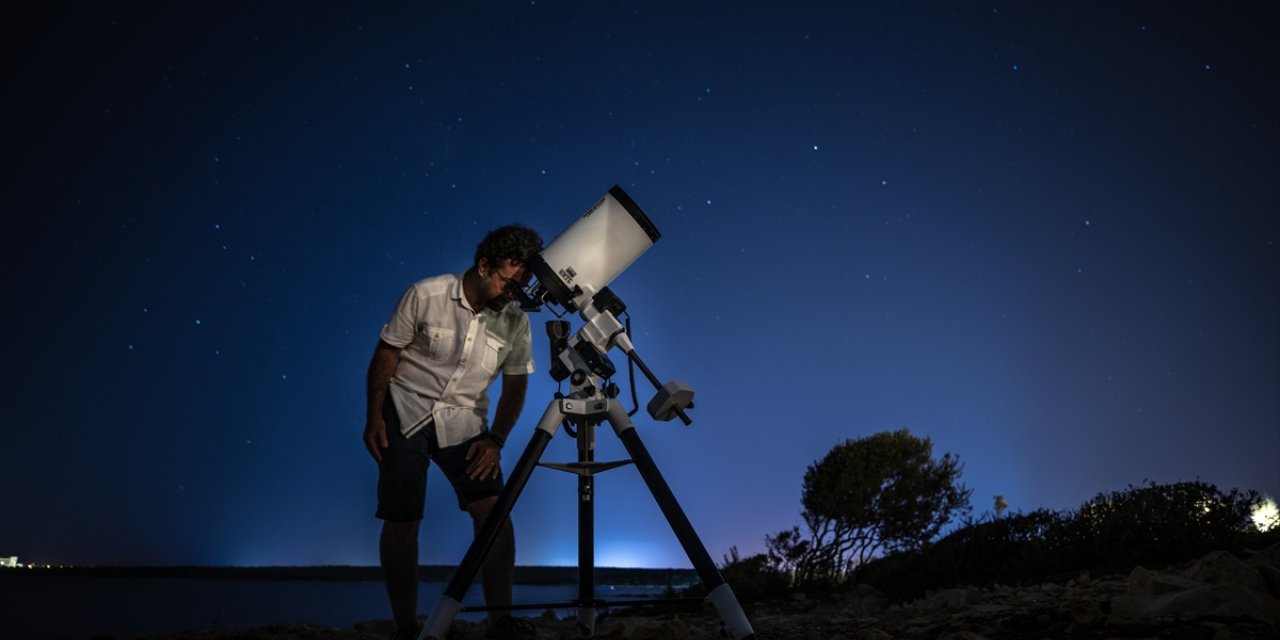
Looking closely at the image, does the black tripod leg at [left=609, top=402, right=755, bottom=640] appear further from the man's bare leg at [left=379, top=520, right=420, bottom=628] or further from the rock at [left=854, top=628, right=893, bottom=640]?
the man's bare leg at [left=379, top=520, right=420, bottom=628]

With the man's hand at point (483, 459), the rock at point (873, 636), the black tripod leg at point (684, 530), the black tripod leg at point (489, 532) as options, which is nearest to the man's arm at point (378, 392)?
the man's hand at point (483, 459)

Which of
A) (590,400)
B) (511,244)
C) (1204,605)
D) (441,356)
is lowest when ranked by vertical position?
(1204,605)

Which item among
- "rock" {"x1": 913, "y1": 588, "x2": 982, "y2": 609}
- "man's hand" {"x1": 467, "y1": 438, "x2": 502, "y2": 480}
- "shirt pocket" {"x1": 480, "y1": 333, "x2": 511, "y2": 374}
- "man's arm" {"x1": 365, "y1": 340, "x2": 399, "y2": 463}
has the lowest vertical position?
"rock" {"x1": 913, "y1": 588, "x2": 982, "y2": 609}

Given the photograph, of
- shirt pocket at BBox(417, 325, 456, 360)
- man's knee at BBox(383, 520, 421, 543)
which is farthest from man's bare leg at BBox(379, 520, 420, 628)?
shirt pocket at BBox(417, 325, 456, 360)

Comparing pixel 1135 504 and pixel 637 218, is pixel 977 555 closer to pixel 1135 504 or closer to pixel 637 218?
pixel 1135 504

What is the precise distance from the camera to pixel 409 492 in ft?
12.0

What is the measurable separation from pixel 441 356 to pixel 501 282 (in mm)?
567

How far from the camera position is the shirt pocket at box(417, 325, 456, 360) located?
3762 millimetres

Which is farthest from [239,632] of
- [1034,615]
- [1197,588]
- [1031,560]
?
[1031,560]

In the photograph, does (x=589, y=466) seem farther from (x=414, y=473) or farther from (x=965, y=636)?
(x=965, y=636)

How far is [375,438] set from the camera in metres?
3.65

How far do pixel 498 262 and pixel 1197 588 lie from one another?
3202 millimetres

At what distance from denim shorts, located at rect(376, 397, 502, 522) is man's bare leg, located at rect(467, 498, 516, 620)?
7cm

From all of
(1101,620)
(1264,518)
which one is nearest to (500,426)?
(1101,620)
